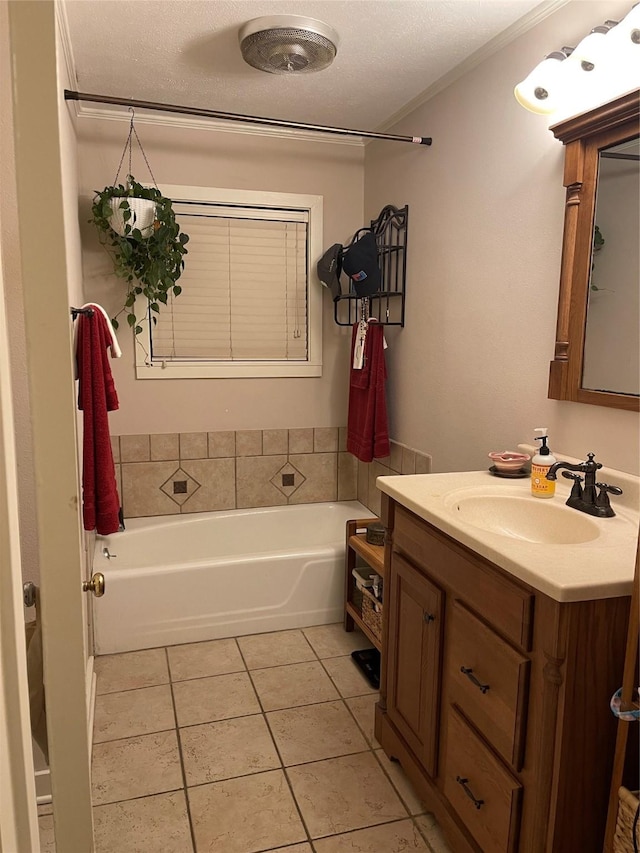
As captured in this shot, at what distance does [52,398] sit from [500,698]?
3.85 feet

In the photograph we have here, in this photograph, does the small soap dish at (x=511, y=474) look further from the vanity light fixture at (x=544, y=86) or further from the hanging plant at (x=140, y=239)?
the hanging plant at (x=140, y=239)

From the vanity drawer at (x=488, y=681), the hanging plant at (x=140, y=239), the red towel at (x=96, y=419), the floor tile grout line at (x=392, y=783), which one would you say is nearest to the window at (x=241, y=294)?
the hanging plant at (x=140, y=239)

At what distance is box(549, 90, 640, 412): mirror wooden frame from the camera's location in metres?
1.76

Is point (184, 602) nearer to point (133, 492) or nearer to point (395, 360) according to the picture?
point (133, 492)

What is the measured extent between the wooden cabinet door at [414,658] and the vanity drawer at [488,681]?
0.09m

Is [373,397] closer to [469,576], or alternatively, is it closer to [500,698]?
[469,576]

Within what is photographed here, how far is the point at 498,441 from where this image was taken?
2.37 m

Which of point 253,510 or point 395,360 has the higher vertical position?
point 395,360

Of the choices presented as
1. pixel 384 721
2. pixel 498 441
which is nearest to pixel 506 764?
pixel 384 721

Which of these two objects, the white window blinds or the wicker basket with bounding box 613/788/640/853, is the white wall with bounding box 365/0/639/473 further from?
the wicker basket with bounding box 613/788/640/853

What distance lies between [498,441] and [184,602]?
1.62 m

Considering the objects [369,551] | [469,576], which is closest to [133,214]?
[369,551]

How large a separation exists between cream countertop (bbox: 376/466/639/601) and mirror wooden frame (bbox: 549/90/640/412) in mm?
232

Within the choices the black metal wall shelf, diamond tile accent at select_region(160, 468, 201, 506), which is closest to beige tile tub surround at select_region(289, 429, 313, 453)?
diamond tile accent at select_region(160, 468, 201, 506)
